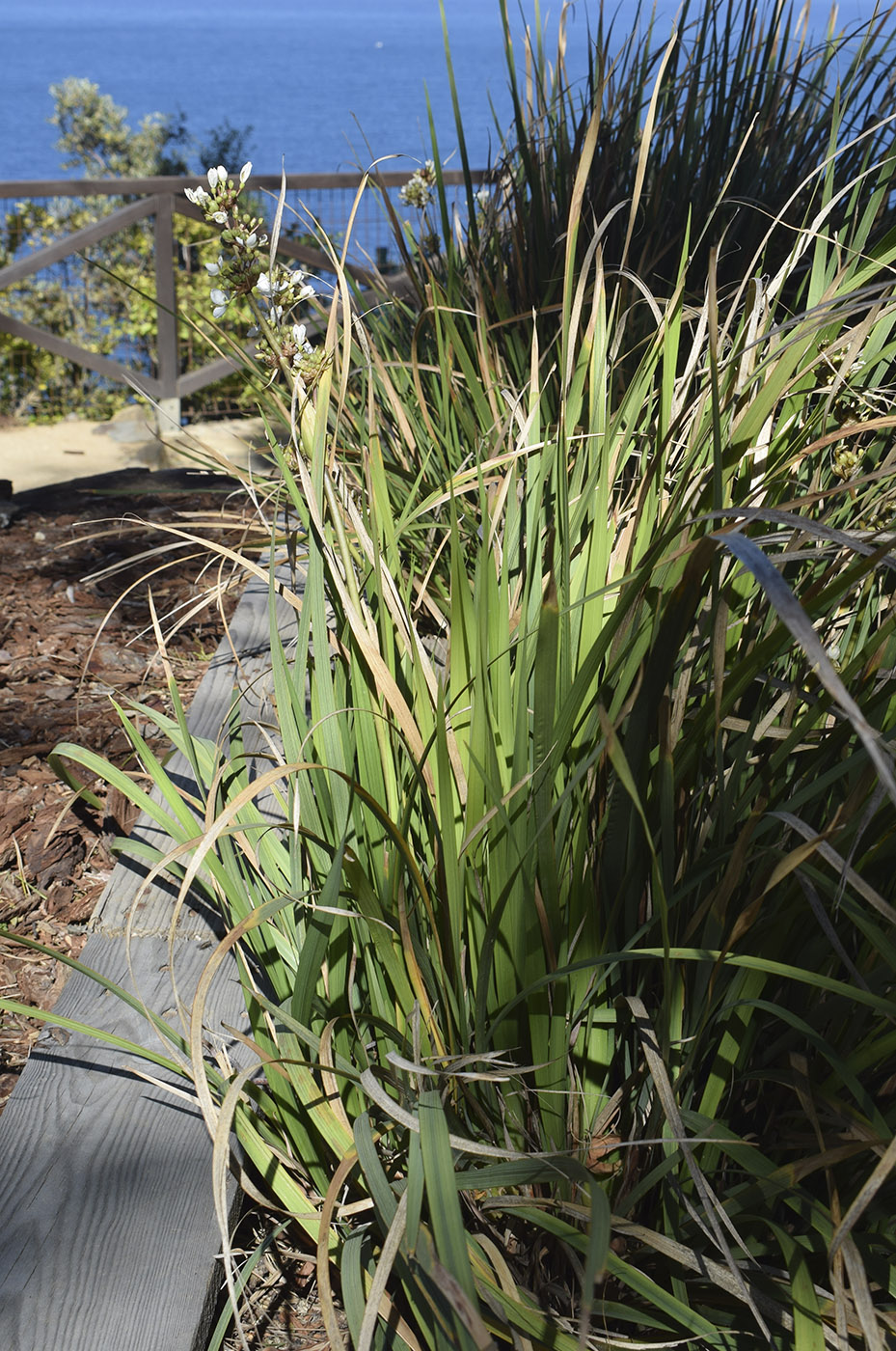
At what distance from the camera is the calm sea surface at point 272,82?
130 ft

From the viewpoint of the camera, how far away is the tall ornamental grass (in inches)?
30.4

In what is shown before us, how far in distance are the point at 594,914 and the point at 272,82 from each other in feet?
315

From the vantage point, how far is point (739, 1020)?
2.84ft

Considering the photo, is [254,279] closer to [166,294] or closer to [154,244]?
[166,294]

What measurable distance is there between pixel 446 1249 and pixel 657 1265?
34cm

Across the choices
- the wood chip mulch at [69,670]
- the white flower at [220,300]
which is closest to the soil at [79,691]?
the wood chip mulch at [69,670]

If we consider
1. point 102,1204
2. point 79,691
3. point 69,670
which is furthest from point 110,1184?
point 69,670

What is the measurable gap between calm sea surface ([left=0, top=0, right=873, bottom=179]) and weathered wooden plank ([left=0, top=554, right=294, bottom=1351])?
2488 millimetres

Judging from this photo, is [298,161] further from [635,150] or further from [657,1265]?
[657,1265]

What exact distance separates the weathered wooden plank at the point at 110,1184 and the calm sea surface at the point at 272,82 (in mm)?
2488

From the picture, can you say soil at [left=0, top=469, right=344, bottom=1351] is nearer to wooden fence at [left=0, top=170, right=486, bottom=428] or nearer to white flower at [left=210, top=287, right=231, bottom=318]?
white flower at [left=210, top=287, right=231, bottom=318]

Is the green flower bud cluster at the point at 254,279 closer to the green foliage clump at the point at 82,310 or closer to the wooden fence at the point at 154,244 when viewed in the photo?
the wooden fence at the point at 154,244

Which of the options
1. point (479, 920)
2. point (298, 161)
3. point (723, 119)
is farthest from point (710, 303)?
point (298, 161)

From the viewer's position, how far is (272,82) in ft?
269
